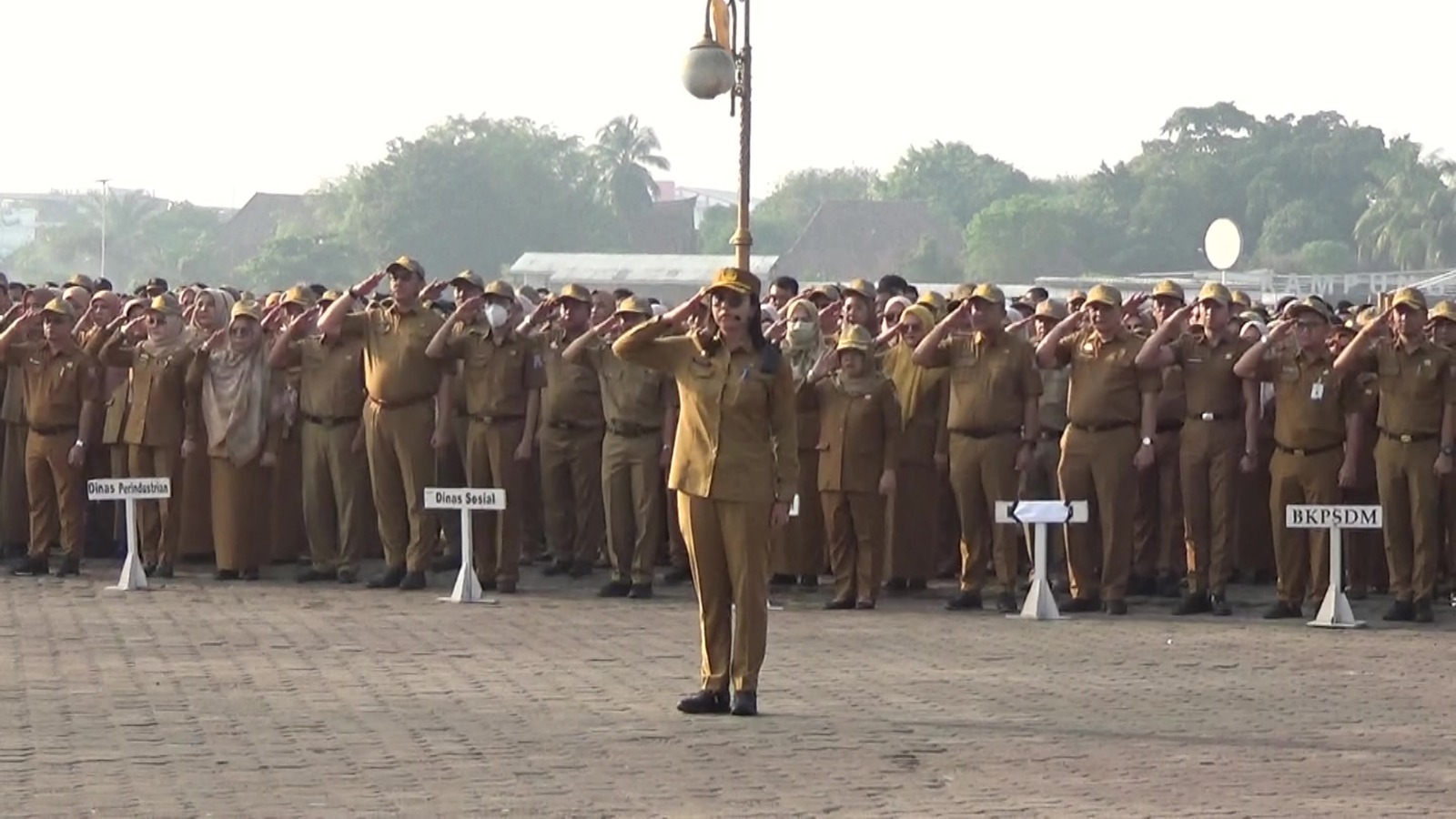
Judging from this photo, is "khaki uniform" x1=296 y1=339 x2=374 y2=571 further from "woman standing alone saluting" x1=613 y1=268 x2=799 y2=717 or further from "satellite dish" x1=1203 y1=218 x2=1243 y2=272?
"satellite dish" x1=1203 y1=218 x2=1243 y2=272

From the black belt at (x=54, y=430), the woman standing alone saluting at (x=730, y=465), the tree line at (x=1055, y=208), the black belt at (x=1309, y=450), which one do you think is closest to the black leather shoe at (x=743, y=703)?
the woman standing alone saluting at (x=730, y=465)

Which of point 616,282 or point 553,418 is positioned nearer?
point 553,418

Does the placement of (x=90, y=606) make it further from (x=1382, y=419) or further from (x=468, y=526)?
(x=1382, y=419)

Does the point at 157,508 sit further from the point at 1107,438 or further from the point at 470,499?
the point at 1107,438

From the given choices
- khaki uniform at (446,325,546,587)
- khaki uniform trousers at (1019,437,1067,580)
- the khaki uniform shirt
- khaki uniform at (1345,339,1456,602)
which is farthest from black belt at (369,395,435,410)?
khaki uniform at (1345,339,1456,602)

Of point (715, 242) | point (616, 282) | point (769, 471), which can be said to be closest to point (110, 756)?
point (769, 471)

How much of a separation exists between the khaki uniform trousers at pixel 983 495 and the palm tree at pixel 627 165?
95213 mm

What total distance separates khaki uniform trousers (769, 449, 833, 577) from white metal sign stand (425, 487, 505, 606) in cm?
227

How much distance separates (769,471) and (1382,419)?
20.4 feet

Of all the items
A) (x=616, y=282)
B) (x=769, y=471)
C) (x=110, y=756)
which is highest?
(x=616, y=282)

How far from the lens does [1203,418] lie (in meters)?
17.6

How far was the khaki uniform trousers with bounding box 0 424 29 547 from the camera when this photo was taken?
20562 millimetres

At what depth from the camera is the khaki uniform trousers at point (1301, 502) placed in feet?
55.7

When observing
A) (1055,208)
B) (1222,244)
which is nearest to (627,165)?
(1055,208)
